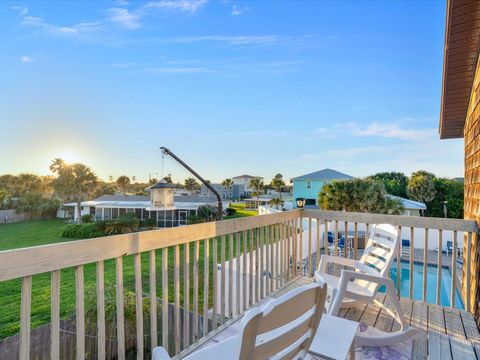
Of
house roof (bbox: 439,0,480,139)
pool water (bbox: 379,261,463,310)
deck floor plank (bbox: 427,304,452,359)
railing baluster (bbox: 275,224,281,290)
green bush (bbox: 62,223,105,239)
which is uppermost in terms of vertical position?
house roof (bbox: 439,0,480,139)

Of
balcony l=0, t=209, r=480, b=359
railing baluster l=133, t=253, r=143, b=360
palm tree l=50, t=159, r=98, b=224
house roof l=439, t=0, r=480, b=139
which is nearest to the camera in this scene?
balcony l=0, t=209, r=480, b=359

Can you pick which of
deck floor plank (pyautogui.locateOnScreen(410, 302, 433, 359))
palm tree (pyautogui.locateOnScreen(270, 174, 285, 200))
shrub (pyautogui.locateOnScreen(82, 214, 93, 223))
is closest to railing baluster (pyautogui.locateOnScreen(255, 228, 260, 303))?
deck floor plank (pyautogui.locateOnScreen(410, 302, 433, 359))

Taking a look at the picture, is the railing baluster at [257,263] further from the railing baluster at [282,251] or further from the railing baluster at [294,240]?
the railing baluster at [294,240]

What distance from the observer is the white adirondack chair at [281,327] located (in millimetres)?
923

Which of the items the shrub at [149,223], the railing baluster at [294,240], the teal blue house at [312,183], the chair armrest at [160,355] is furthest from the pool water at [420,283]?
the shrub at [149,223]

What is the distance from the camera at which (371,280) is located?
2270mm

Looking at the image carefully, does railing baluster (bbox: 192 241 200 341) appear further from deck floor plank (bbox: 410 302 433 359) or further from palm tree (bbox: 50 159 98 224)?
palm tree (bbox: 50 159 98 224)

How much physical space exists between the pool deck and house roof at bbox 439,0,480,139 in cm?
262

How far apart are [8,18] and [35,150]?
399 cm

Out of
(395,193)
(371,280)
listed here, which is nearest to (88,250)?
(371,280)

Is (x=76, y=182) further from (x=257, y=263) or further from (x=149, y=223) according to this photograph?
(x=257, y=263)

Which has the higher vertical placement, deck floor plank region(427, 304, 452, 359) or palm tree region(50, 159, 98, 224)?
palm tree region(50, 159, 98, 224)

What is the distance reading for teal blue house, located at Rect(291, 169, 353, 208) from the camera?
2294 cm

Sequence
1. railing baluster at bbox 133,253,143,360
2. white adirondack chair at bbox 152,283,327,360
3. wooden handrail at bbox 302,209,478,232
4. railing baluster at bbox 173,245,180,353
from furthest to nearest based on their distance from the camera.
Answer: wooden handrail at bbox 302,209,478,232, railing baluster at bbox 173,245,180,353, railing baluster at bbox 133,253,143,360, white adirondack chair at bbox 152,283,327,360
